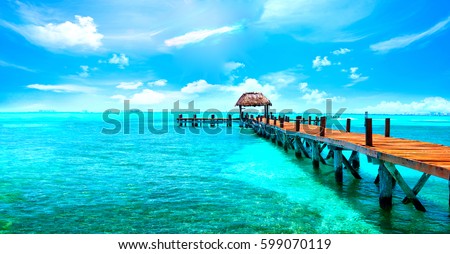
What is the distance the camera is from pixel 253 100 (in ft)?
134

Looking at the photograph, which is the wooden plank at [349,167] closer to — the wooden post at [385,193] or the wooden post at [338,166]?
the wooden post at [338,166]

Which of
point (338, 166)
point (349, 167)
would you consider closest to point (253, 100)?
point (349, 167)

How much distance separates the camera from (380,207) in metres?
8.51

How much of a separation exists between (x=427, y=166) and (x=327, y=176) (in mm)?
6508

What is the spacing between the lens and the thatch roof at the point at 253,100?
40.6 meters

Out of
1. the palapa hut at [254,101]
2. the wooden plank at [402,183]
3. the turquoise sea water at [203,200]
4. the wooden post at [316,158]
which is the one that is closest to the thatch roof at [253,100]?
the palapa hut at [254,101]

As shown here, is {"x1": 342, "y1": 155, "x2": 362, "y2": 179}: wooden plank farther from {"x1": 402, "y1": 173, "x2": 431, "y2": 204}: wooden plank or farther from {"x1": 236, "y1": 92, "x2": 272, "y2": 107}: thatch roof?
{"x1": 236, "y1": 92, "x2": 272, "y2": 107}: thatch roof

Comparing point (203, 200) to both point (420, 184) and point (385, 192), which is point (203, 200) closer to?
point (385, 192)

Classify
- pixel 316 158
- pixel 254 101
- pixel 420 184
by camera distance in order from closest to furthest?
pixel 420 184 → pixel 316 158 → pixel 254 101

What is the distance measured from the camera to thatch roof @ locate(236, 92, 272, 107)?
40.6 meters

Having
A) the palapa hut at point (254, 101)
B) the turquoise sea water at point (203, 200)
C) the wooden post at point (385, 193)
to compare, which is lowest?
the turquoise sea water at point (203, 200)

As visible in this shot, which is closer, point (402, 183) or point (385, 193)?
point (402, 183)

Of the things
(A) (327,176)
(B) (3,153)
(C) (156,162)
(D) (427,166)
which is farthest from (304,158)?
(B) (3,153)

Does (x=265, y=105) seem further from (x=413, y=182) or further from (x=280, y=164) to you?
(x=413, y=182)
